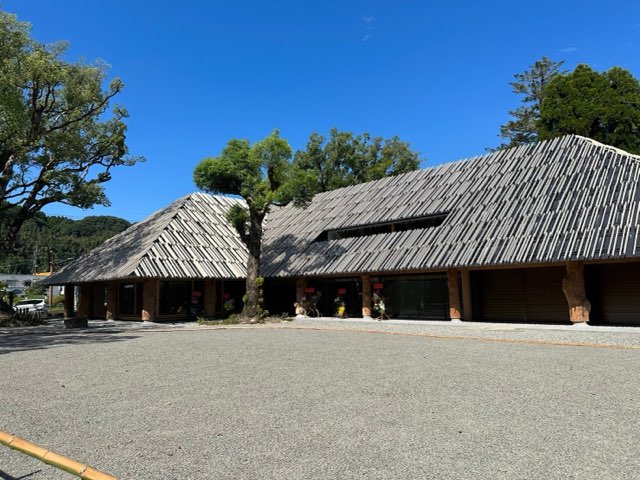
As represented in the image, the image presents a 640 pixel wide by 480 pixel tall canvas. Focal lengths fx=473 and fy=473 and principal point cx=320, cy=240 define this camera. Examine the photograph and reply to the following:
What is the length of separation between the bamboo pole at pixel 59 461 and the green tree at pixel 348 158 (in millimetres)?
41192

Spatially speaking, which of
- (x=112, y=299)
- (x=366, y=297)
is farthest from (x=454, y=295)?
(x=112, y=299)

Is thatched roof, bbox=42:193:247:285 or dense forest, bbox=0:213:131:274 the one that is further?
dense forest, bbox=0:213:131:274

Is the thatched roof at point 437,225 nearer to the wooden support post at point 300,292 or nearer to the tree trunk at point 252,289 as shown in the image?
the wooden support post at point 300,292

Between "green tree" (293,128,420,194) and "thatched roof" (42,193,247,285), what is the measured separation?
1541cm

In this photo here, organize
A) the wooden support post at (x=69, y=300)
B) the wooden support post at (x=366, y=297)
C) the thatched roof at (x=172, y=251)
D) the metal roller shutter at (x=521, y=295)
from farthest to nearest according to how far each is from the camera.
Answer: the wooden support post at (x=69, y=300) → the thatched roof at (x=172, y=251) → the wooden support post at (x=366, y=297) → the metal roller shutter at (x=521, y=295)

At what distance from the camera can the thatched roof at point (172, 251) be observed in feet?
79.5

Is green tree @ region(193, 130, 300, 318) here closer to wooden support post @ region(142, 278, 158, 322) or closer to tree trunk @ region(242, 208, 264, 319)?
tree trunk @ region(242, 208, 264, 319)

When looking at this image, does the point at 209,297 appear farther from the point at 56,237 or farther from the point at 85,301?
the point at 56,237

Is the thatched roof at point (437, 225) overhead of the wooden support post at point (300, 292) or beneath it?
overhead

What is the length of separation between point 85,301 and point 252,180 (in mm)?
15021

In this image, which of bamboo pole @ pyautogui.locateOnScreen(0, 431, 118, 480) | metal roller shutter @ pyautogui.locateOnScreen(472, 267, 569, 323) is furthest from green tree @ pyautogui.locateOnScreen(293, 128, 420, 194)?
bamboo pole @ pyautogui.locateOnScreen(0, 431, 118, 480)

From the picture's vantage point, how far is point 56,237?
9088cm

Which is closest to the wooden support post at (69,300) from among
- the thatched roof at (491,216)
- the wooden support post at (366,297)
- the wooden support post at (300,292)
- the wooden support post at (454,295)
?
the thatched roof at (491,216)

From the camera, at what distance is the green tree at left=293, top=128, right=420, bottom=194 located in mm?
44844
